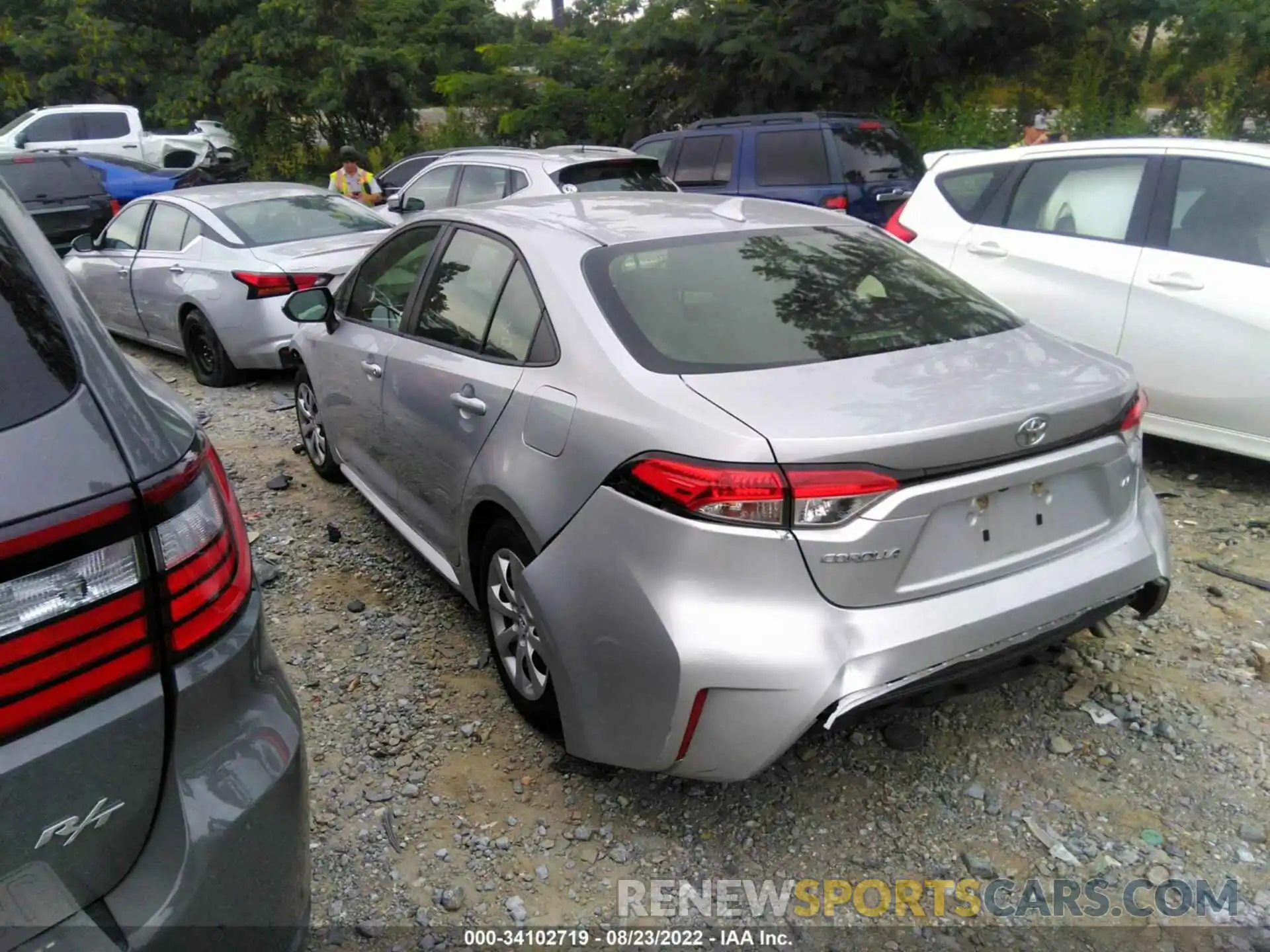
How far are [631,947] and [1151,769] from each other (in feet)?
5.26

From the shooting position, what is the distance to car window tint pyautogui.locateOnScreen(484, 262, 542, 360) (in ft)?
9.52

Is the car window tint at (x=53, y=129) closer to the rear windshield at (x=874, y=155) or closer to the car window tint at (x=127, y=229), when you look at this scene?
the car window tint at (x=127, y=229)

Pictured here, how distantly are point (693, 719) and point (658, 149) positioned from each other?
30.2 feet

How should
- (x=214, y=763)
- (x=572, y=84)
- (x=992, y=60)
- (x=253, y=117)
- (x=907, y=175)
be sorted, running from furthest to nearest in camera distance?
(x=253, y=117) → (x=572, y=84) → (x=992, y=60) → (x=907, y=175) → (x=214, y=763)

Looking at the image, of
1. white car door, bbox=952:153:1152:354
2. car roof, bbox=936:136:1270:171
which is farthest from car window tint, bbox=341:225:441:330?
car roof, bbox=936:136:1270:171

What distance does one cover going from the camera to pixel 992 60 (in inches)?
529

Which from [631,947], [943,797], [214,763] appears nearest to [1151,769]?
[943,797]

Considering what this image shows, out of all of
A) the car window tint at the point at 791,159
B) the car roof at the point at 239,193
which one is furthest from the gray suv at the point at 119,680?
the car window tint at the point at 791,159

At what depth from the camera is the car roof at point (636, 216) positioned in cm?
312

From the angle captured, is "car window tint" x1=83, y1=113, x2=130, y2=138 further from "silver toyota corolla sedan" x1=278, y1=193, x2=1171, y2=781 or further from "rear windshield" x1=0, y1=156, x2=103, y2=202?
"silver toyota corolla sedan" x1=278, y1=193, x2=1171, y2=781

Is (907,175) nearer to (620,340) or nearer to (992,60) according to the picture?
(992,60)

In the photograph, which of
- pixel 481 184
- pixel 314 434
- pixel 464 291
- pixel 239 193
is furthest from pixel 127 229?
pixel 464 291

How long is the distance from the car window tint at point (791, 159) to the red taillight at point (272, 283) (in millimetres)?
4521

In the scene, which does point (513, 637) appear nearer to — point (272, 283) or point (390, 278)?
point (390, 278)
